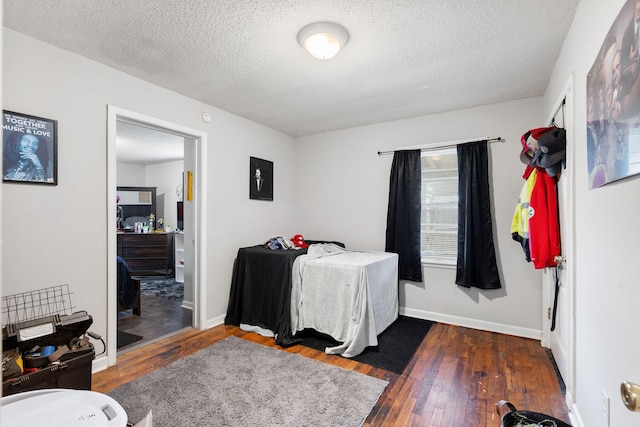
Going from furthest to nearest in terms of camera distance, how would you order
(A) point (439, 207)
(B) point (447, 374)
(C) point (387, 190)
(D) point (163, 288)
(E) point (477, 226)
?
1. (D) point (163, 288)
2. (C) point (387, 190)
3. (A) point (439, 207)
4. (E) point (477, 226)
5. (B) point (447, 374)

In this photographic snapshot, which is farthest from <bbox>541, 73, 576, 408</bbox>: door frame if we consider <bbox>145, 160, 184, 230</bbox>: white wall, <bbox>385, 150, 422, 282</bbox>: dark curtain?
<bbox>145, 160, 184, 230</bbox>: white wall

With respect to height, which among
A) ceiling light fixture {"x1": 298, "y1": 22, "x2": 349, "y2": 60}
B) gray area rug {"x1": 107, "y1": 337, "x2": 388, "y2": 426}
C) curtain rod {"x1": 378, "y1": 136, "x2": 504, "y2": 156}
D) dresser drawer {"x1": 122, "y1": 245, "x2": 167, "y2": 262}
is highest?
ceiling light fixture {"x1": 298, "y1": 22, "x2": 349, "y2": 60}

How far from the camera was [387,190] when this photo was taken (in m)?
3.99

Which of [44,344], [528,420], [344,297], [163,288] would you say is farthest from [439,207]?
[163,288]

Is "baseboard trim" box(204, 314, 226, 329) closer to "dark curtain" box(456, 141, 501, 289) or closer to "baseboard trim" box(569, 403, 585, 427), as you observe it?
"dark curtain" box(456, 141, 501, 289)

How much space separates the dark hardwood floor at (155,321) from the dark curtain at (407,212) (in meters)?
2.49

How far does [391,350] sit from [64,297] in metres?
2.62

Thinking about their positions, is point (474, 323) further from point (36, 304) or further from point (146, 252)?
point (146, 252)

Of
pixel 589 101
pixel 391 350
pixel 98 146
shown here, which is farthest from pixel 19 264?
pixel 589 101

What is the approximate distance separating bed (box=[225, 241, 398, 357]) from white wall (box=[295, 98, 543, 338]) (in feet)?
1.82

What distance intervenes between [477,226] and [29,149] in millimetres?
3781

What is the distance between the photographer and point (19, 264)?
215 centimetres

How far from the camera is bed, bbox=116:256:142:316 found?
359cm

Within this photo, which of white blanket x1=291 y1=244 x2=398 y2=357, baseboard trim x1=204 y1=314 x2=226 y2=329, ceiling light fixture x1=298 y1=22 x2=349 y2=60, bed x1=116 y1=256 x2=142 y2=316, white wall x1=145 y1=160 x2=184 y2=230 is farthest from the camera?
white wall x1=145 y1=160 x2=184 y2=230
